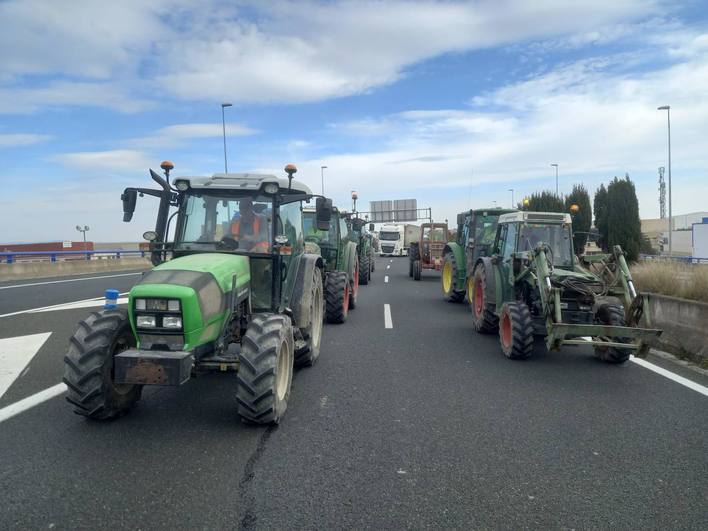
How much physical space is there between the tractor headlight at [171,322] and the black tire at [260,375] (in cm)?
59

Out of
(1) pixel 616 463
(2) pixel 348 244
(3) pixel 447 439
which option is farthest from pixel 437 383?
(2) pixel 348 244

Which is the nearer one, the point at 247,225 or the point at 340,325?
the point at 247,225

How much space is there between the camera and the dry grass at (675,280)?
8.71 m

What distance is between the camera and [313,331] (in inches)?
287

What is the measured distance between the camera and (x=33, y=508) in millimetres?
3508

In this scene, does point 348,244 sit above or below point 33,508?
above

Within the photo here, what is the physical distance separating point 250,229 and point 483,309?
4.95 m

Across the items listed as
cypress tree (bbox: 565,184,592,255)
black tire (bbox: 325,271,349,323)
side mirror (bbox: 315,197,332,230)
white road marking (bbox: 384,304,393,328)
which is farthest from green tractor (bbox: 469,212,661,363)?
cypress tree (bbox: 565,184,592,255)

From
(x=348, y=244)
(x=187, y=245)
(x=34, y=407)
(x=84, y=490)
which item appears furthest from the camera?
(x=348, y=244)

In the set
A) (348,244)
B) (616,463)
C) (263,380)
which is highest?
(348,244)

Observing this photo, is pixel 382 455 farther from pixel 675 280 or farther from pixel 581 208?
pixel 581 208

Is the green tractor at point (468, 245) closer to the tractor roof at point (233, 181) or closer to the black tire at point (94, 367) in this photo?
the tractor roof at point (233, 181)

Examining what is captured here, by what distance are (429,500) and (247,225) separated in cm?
357

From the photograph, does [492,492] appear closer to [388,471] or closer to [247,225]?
[388,471]
